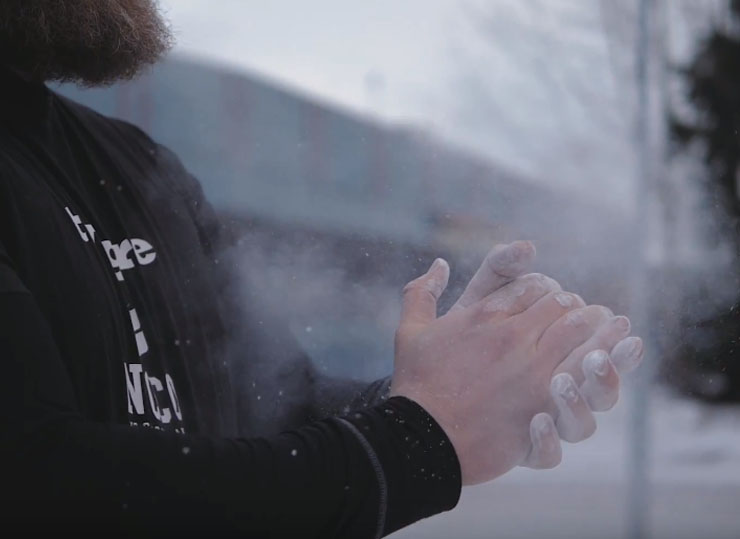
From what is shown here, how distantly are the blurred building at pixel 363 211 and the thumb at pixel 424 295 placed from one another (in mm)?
11

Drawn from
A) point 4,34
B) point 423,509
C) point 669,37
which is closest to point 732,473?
point 669,37

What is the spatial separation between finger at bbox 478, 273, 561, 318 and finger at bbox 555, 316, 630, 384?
0.05 m

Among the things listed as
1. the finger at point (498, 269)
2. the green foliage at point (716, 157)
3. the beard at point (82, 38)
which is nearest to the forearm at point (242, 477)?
the finger at point (498, 269)

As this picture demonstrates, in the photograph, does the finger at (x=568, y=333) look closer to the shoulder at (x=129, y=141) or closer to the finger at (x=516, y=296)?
the finger at (x=516, y=296)

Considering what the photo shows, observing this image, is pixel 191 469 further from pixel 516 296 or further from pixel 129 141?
pixel 129 141

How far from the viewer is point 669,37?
2.62ft

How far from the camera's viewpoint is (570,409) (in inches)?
24.0

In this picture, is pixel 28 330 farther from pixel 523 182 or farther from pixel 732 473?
pixel 732 473

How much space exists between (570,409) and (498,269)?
0.38 feet

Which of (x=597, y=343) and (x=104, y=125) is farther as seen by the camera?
(x=104, y=125)

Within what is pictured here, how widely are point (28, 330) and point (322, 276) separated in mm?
285

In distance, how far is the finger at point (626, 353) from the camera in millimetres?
618

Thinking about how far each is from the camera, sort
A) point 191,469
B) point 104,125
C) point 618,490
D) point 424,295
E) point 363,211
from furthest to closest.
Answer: point 618,490
point 104,125
point 363,211
point 424,295
point 191,469

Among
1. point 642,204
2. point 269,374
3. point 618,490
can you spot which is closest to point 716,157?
point 642,204
